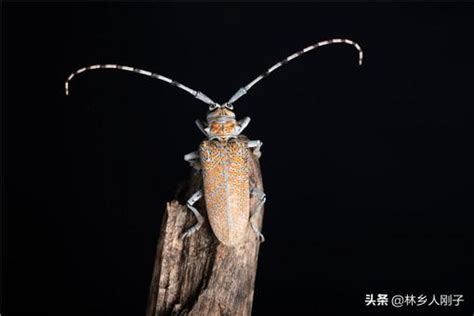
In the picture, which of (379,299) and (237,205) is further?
(379,299)

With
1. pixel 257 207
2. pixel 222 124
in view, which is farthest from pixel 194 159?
pixel 257 207

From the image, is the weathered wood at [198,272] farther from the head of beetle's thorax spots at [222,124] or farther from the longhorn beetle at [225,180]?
the head of beetle's thorax spots at [222,124]

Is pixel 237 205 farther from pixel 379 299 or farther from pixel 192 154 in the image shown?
pixel 379 299

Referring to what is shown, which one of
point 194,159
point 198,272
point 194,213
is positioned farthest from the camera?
point 194,159

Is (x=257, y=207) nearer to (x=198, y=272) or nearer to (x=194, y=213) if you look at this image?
(x=194, y=213)

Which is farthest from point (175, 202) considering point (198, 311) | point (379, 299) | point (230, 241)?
point (379, 299)

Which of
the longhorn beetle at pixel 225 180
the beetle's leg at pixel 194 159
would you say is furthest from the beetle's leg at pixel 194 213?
the beetle's leg at pixel 194 159

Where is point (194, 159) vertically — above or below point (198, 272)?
above
